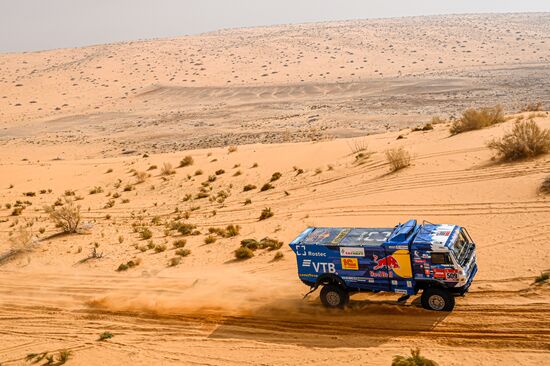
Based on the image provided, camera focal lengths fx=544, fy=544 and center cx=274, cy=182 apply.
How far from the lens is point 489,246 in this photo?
42.4 ft

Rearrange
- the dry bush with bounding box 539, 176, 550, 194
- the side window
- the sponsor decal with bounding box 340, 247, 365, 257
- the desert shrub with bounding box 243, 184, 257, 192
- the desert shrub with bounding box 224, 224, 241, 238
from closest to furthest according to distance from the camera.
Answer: the side window < the sponsor decal with bounding box 340, 247, 365, 257 < the dry bush with bounding box 539, 176, 550, 194 < the desert shrub with bounding box 224, 224, 241, 238 < the desert shrub with bounding box 243, 184, 257, 192

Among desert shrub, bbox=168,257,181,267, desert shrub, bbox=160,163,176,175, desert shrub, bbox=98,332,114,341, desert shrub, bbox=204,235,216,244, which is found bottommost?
desert shrub, bbox=98,332,114,341

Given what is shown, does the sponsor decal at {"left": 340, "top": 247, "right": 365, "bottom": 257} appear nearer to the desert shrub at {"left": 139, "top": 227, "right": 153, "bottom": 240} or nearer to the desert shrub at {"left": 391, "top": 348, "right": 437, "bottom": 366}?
the desert shrub at {"left": 391, "top": 348, "right": 437, "bottom": 366}

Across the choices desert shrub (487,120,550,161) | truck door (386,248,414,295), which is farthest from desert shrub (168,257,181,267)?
desert shrub (487,120,550,161)

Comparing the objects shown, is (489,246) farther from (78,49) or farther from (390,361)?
(78,49)

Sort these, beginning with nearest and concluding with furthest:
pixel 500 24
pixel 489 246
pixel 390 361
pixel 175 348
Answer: pixel 390 361
pixel 175 348
pixel 489 246
pixel 500 24

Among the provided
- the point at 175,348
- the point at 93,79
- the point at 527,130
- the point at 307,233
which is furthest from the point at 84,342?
the point at 93,79

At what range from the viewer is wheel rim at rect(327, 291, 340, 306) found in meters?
10.9

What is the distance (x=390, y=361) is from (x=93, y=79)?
8048 cm

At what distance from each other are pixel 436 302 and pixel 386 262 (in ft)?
4.01

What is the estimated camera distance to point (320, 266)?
10.8 m

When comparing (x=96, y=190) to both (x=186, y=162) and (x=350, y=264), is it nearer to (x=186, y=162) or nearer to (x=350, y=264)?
(x=186, y=162)

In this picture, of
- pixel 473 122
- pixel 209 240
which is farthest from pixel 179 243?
pixel 473 122

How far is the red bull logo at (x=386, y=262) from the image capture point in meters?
10.1
